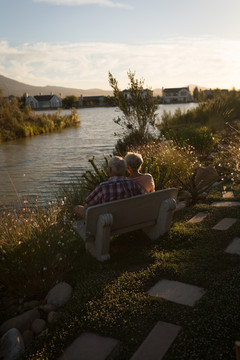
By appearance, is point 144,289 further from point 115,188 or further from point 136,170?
point 136,170

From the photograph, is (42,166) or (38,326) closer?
(38,326)

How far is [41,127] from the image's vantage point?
32719 mm

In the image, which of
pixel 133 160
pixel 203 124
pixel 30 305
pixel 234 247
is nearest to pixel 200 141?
pixel 203 124

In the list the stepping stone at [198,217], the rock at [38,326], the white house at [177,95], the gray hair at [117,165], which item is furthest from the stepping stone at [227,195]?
the white house at [177,95]

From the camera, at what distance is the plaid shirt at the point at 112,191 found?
13.6 feet

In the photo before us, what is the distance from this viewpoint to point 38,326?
10.4 ft

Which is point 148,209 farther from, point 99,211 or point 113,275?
point 113,275

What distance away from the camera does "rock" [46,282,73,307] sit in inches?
136

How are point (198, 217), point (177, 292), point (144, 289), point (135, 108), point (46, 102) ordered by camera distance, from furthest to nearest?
1. point (46, 102)
2. point (135, 108)
3. point (198, 217)
4. point (144, 289)
5. point (177, 292)

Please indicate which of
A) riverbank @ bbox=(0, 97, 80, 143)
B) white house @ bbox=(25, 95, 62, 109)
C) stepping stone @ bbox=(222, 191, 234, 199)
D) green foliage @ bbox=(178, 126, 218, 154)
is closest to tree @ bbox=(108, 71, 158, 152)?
green foliage @ bbox=(178, 126, 218, 154)

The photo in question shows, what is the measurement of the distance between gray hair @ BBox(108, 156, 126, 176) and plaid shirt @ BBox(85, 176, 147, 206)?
7cm

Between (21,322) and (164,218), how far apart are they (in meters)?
2.16

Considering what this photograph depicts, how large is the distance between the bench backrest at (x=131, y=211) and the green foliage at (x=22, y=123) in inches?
989

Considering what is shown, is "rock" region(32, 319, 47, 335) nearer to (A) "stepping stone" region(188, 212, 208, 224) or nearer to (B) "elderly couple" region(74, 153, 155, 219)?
(B) "elderly couple" region(74, 153, 155, 219)
